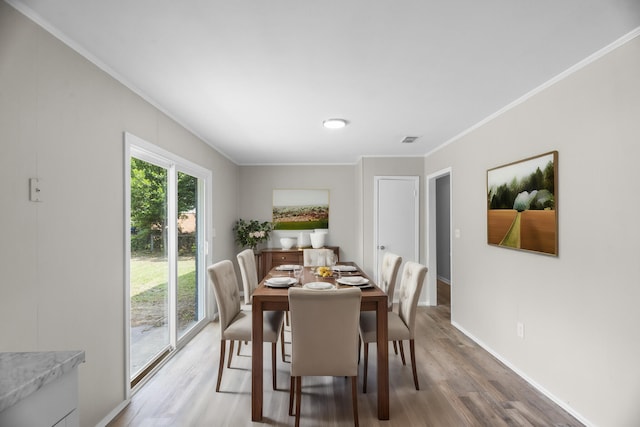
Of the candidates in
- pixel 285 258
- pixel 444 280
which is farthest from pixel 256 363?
pixel 444 280

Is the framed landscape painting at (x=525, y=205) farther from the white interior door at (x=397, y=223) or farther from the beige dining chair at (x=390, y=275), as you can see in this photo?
the white interior door at (x=397, y=223)

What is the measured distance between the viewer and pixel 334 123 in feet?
10.8

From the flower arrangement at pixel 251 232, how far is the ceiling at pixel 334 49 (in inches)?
102

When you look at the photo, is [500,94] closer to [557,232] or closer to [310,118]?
[557,232]

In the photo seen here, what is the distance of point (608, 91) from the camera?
193 cm

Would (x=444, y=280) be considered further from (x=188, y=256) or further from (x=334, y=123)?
(x=188, y=256)

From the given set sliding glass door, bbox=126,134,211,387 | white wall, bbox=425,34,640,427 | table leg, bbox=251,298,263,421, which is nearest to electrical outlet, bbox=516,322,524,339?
white wall, bbox=425,34,640,427

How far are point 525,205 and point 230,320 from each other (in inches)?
106

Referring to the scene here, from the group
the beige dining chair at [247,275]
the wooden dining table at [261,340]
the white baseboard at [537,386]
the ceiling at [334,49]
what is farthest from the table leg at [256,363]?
the white baseboard at [537,386]

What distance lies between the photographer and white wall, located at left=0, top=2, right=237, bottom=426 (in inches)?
57.9

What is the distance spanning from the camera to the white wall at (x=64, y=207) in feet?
4.82

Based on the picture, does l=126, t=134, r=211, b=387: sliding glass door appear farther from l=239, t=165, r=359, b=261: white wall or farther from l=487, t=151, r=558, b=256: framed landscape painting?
l=487, t=151, r=558, b=256: framed landscape painting

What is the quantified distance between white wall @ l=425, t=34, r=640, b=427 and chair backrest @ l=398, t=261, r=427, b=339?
93 centimetres

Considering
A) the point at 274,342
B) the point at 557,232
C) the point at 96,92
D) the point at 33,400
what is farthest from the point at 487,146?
the point at 33,400
